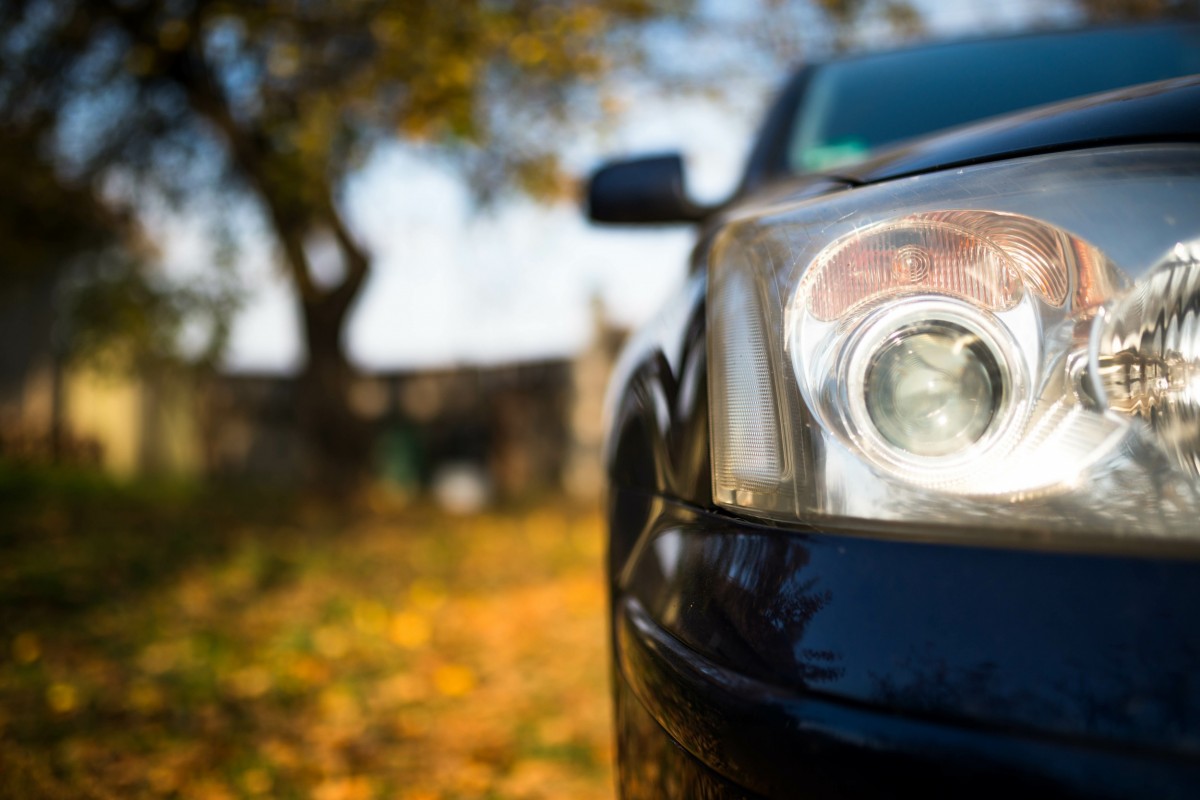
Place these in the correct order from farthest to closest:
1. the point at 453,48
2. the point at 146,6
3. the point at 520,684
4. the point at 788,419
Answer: the point at 146,6 < the point at 453,48 < the point at 520,684 < the point at 788,419

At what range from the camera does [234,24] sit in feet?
17.2

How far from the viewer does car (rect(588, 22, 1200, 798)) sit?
70 cm

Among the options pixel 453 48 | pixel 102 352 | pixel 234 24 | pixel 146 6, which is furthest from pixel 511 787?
pixel 102 352

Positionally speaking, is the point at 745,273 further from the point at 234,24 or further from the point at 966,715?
the point at 234,24

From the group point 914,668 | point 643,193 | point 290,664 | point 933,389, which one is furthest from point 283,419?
point 914,668

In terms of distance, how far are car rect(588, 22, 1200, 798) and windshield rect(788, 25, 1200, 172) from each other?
3.24ft

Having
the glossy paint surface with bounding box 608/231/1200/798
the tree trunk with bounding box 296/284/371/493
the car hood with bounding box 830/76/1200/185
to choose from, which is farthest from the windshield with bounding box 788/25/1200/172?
the tree trunk with bounding box 296/284/371/493

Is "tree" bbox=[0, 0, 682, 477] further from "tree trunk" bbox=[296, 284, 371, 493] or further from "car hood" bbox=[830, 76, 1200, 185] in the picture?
"car hood" bbox=[830, 76, 1200, 185]

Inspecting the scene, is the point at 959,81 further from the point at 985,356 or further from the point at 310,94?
the point at 310,94

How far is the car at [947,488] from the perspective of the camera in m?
0.70

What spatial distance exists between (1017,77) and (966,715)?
1814 millimetres

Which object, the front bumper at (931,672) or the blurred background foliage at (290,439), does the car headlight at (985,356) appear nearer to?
the front bumper at (931,672)

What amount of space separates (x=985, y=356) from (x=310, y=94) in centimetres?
607

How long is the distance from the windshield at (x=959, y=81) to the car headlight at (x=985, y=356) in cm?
107
